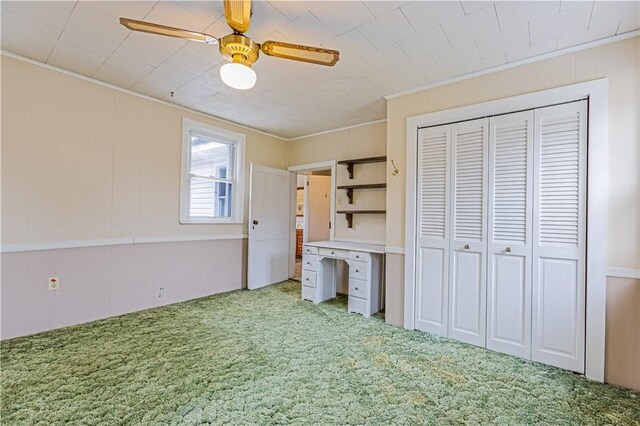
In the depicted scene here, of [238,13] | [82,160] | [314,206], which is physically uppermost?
[238,13]

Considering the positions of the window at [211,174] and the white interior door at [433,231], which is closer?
the white interior door at [433,231]

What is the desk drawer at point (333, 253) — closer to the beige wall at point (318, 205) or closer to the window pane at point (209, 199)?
the window pane at point (209, 199)

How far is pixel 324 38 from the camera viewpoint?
7.13ft

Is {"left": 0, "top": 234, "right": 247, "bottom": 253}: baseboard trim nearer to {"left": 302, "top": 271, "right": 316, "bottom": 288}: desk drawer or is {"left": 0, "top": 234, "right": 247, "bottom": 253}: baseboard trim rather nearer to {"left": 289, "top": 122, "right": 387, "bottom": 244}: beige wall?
{"left": 302, "top": 271, "right": 316, "bottom": 288}: desk drawer

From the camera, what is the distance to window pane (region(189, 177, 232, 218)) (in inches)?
157

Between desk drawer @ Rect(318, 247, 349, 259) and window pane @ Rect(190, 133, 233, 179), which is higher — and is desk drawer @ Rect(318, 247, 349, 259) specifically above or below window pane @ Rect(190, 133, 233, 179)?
below

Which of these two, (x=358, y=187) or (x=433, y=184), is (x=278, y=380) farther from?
(x=358, y=187)

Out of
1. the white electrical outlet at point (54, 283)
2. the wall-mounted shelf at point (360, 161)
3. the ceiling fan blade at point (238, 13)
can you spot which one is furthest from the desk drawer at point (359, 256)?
the white electrical outlet at point (54, 283)

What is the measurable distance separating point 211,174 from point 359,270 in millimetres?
2461

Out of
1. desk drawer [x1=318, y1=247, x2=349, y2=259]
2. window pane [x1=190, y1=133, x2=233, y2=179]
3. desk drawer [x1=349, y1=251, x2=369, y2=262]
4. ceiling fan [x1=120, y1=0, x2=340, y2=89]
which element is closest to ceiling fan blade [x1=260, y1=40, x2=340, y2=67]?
ceiling fan [x1=120, y1=0, x2=340, y2=89]

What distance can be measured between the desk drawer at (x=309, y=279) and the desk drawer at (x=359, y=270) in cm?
61

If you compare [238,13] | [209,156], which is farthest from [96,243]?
[238,13]

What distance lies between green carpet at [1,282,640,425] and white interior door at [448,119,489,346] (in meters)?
0.25

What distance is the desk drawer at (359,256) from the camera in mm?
3443
